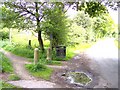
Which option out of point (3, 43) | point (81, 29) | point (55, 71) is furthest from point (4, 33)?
point (81, 29)

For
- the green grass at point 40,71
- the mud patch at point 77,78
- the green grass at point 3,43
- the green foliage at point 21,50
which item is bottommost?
the mud patch at point 77,78

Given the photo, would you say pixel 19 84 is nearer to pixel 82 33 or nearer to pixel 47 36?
pixel 47 36

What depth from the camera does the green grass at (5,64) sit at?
244 centimetres

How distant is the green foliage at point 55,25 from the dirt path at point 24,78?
0.39m

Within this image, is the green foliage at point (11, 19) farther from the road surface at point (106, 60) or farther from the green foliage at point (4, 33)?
the road surface at point (106, 60)

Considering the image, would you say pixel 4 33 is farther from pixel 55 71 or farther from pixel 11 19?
pixel 55 71

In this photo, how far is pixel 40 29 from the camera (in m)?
2.54

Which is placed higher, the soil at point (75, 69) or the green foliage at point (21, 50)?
the green foliage at point (21, 50)

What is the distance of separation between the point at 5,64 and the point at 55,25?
2.10ft

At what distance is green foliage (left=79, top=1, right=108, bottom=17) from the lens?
2.49 meters

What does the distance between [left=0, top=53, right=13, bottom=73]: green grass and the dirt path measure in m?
0.04

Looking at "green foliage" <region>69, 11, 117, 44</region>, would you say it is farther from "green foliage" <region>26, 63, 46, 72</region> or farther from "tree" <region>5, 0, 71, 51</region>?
"green foliage" <region>26, 63, 46, 72</region>

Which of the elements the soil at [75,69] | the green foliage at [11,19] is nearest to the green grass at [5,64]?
the green foliage at [11,19]

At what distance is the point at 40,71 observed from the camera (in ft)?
8.18
